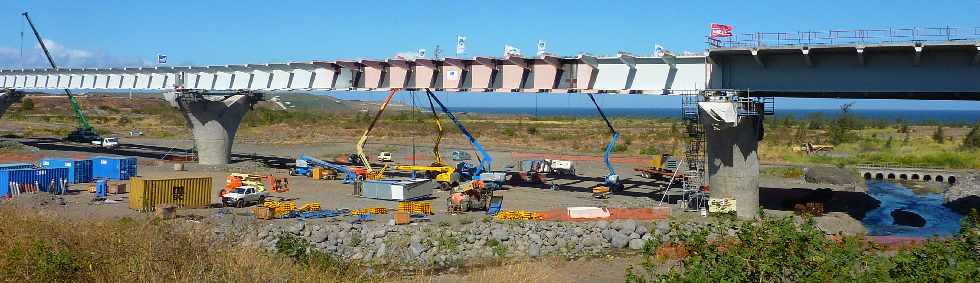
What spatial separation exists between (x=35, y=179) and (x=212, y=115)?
15.6m

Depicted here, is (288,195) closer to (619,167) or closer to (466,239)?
(466,239)

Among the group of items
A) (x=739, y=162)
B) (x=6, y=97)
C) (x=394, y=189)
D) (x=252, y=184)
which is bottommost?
(x=394, y=189)

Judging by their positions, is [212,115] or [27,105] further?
[27,105]

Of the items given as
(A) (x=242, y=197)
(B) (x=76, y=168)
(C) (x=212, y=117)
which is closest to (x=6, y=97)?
(C) (x=212, y=117)

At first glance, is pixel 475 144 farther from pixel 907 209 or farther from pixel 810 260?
pixel 810 260

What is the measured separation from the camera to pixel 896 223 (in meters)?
39.1

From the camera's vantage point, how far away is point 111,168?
50500 mm

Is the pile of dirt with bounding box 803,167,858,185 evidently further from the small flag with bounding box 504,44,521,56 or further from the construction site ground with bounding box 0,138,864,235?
the small flag with bounding box 504,44,521,56

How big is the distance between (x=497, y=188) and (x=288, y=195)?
1142 cm

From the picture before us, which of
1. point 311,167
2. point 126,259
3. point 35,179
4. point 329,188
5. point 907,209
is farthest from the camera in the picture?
point 311,167

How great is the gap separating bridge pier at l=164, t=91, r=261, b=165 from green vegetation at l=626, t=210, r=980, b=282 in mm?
47667

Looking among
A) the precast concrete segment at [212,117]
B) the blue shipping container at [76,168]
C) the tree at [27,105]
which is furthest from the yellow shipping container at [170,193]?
the tree at [27,105]

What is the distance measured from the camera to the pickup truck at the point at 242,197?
38344 millimetres

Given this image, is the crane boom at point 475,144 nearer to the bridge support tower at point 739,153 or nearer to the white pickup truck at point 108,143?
the bridge support tower at point 739,153
